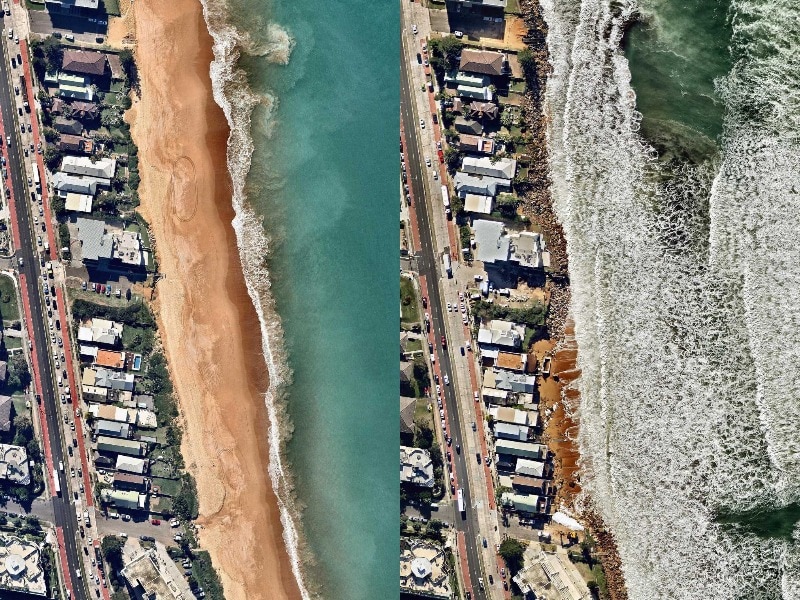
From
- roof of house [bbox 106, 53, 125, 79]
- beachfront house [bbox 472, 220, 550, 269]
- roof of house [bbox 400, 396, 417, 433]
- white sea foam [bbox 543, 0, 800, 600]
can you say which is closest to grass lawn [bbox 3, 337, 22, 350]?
roof of house [bbox 106, 53, 125, 79]

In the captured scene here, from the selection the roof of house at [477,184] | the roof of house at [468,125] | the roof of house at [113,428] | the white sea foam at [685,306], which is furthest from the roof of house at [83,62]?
the white sea foam at [685,306]

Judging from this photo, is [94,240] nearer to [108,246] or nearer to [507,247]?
[108,246]

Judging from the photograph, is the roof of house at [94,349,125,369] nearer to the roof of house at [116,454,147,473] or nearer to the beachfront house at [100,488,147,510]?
the roof of house at [116,454,147,473]

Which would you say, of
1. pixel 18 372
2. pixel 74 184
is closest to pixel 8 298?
pixel 18 372

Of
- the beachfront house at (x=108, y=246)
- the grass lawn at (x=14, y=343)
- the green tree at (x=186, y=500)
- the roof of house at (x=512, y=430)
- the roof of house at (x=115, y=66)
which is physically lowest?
the green tree at (x=186, y=500)

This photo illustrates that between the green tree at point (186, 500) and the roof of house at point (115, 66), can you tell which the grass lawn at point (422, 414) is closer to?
the green tree at point (186, 500)

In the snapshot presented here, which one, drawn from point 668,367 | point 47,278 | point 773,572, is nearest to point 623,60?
point 668,367
